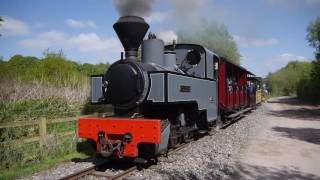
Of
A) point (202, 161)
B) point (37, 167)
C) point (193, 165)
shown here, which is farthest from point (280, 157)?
point (37, 167)

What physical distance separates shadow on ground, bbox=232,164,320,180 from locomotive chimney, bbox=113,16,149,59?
318 centimetres

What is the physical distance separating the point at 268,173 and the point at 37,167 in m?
4.68

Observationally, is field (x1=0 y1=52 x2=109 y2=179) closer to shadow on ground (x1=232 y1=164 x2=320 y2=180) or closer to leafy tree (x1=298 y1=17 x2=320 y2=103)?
shadow on ground (x1=232 y1=164 x2=320 y2=180)

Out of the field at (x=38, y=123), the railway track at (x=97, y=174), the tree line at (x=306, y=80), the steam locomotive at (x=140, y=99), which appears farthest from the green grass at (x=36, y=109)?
the tree line at (x=306, y=80)

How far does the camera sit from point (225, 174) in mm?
7172

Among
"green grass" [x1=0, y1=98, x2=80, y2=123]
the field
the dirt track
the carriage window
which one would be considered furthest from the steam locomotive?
"green grass" [x1=0, y1=98, x2=80, y2=123]

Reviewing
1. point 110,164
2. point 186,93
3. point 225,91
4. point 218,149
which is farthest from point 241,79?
point 110,164

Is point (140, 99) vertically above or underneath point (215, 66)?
underneath

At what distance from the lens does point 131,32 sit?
7.70m

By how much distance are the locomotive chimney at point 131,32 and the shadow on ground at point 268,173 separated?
125 inches

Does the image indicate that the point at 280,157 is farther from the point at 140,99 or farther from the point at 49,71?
the point at 49,71

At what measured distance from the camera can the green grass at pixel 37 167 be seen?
7.24 metres

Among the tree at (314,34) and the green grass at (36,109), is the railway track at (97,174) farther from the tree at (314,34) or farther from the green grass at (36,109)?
the tree at (314,34)

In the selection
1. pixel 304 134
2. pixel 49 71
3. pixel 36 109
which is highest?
pixel 49 71
